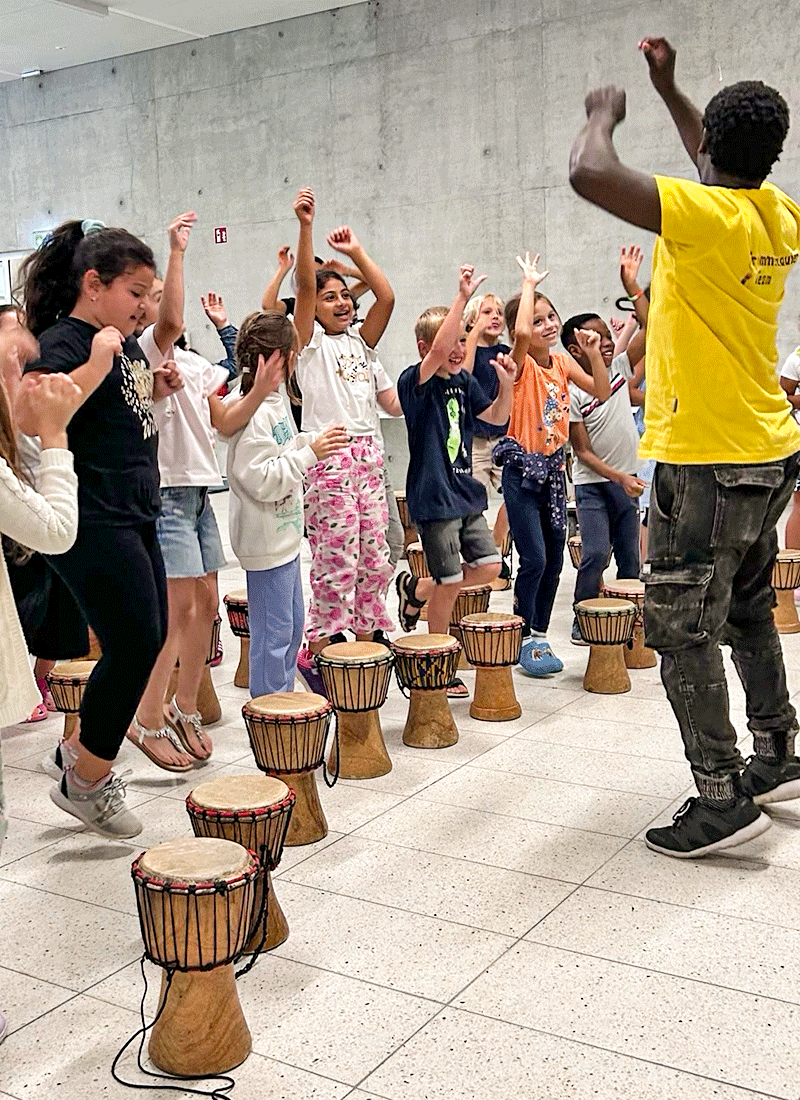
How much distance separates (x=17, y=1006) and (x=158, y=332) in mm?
2063

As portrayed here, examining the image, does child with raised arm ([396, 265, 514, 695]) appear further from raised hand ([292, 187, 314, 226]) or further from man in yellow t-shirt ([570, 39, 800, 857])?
man in yellow t-shirt ([570, 39, 800, 857])

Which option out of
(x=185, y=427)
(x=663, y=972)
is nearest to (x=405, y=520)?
(x=185, y=427)

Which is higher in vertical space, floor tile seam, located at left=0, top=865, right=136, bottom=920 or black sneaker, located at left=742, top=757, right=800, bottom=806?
black sneaker, located at left=742, top=757, right=800, bottom=806

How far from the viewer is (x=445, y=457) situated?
4.49 metres

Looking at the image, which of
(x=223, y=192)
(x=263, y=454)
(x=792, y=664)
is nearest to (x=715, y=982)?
(x=263, y=454)

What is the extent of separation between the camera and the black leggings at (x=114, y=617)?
9.70ft

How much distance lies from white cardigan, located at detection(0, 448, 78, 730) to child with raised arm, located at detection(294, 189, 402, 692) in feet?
6.97

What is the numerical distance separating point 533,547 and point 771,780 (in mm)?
1938

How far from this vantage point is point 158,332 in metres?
3.68

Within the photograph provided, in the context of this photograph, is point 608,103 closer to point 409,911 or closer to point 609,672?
point 409,911

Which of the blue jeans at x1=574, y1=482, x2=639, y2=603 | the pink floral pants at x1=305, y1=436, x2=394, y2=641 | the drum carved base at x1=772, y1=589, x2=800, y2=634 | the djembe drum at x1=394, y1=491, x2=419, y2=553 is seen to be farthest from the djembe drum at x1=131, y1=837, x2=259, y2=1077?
the djembe drum at x1=394, y1=491, x2=419, y2=553

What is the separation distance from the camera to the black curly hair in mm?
2697

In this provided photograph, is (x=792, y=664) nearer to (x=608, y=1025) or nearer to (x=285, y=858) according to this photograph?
(x=285, y=858)

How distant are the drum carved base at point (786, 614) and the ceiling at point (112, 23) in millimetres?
8303
